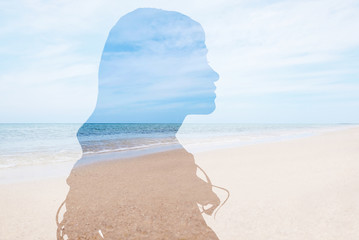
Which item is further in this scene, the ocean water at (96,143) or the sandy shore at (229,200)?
the ocean water at (96,143)

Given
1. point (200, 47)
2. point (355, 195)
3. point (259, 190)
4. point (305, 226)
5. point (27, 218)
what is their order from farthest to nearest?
point (259, 190) < point (355, 195) < point (27, 218) < point (305, 226) < point (200, 47)

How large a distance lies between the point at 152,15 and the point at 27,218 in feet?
13.8

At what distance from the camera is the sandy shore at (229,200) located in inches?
160

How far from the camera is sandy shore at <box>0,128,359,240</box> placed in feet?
13.3

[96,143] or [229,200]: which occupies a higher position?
[229,200]

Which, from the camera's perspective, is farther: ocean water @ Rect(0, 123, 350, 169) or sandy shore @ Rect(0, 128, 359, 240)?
ocean water @ Rect(0, 123, 350, 169)

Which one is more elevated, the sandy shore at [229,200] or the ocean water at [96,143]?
the sandy shore at [229,200]

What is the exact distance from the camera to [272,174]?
7.65m

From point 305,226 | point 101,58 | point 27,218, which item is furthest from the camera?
point 27,218

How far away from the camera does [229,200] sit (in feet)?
17.7

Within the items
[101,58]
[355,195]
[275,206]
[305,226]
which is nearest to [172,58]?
[101,58]

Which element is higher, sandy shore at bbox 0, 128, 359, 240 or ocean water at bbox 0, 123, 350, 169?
sandy shore at bbox 0, 128, 359, 240

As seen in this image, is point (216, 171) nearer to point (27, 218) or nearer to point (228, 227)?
point (228, 227)

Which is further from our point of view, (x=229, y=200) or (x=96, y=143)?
(x=96, y=143)
